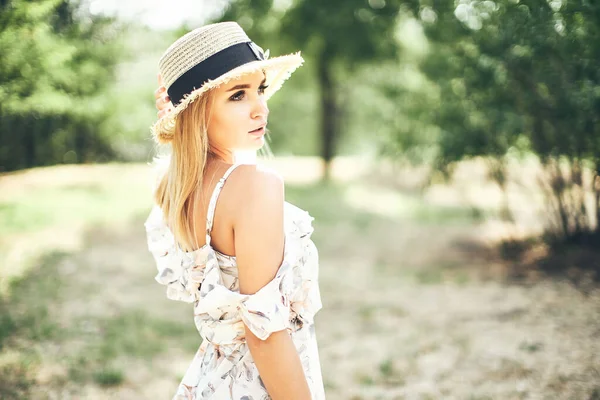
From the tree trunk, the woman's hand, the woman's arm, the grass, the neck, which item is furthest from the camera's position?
the tree trunk

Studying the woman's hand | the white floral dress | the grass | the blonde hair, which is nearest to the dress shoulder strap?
the white floral dress

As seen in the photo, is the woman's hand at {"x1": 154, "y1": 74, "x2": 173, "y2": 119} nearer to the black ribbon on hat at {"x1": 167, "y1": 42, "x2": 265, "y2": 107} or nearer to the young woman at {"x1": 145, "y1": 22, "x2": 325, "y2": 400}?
the young woman at {"x1": 145, "y1": 22, "x2": 325, "y2": 400}

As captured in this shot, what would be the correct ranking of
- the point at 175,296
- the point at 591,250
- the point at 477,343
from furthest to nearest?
the point at 591,250 < the point at 477,343 < the point at 175,296

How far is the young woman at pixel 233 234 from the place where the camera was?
1380 millimetres

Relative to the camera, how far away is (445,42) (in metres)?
6.65

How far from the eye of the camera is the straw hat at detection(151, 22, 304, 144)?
1.53 m

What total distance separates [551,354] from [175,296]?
3264mm

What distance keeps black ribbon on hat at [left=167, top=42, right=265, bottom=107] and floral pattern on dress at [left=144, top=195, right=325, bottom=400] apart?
0.42m

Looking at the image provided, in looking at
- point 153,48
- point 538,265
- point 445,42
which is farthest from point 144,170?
point 538,265

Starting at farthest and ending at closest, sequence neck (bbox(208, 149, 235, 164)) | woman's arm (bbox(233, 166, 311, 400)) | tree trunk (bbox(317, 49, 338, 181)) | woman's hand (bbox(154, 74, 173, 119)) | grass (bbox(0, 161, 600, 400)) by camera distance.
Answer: tree trunk (bbox(317, 49, 338, 181)), grass (bbox(0, 161, 600, 400)), woman's hand (bbox(154, 74, 173, 119)), neck (bbox(208, 149, 235, 164)), woman's arm (bbox(233, 166, 311, 400))

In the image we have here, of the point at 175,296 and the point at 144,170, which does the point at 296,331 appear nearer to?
the point at 175,296

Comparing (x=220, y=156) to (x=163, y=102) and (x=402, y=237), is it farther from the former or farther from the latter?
(x=402, y=237)

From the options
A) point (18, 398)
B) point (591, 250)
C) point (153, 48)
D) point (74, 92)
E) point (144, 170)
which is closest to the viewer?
point (18, 398)

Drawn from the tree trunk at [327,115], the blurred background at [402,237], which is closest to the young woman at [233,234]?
the blurred background at [402,237]
